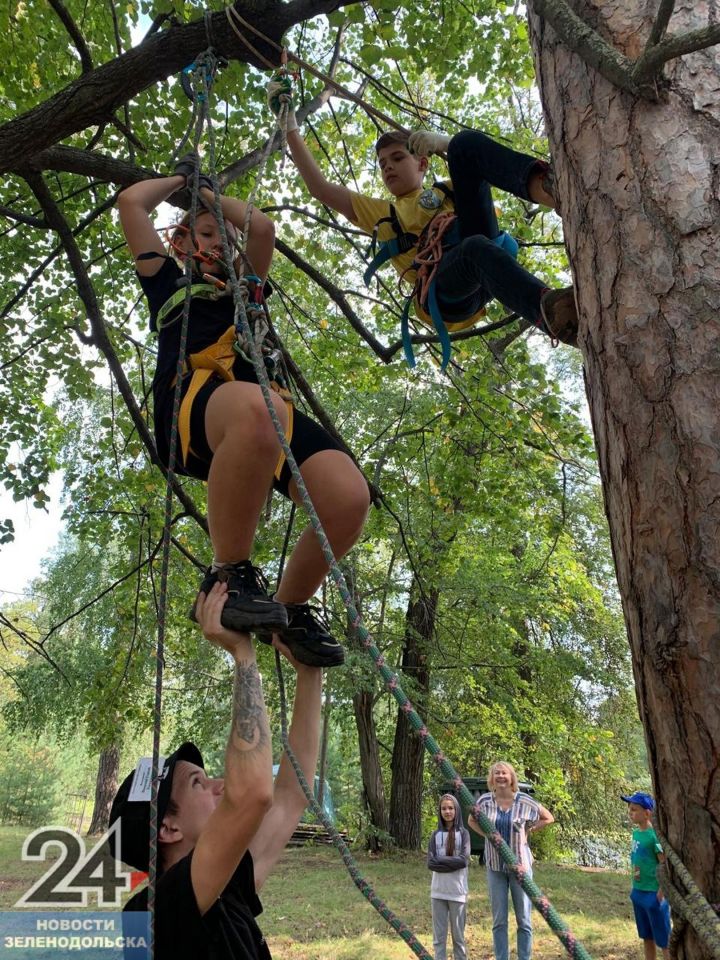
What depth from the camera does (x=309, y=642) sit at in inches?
78.0

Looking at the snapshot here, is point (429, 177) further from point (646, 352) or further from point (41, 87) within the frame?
point (646, 352)

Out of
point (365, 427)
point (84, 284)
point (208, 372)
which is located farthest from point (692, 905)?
point (365, 427)

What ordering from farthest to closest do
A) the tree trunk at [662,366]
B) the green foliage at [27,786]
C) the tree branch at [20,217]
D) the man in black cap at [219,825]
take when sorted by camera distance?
the green foliage at [27,786] < the tree branch at [20,217] < the man in black cap at [219,825] < the tree trunk at [662,366]

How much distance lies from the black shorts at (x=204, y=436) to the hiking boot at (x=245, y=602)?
322mm

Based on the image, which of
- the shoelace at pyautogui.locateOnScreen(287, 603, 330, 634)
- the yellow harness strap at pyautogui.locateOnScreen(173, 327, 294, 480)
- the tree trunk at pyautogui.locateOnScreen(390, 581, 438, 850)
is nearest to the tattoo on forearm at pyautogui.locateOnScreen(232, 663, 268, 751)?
the shoelace at pyautogui.locateOnScreen(287, 603, 330, 634)

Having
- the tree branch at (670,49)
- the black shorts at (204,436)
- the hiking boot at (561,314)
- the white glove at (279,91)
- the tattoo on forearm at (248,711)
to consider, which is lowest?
the tattoo on forearm at (248,711)

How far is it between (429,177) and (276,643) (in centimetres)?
494

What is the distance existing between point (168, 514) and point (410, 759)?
35.9 ft

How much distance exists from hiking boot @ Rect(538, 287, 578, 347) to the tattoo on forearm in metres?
1.03

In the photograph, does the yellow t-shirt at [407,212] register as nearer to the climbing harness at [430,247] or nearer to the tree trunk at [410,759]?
the climbing harness at [430,247]

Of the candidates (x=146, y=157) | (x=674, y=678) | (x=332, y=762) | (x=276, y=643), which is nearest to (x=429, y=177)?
(x=146, y=157)

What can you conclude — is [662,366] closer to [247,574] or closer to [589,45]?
[589,45]

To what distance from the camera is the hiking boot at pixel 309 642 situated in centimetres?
197

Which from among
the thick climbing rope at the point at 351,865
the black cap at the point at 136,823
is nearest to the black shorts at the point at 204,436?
the thick climbing rope at the point at 351,865
